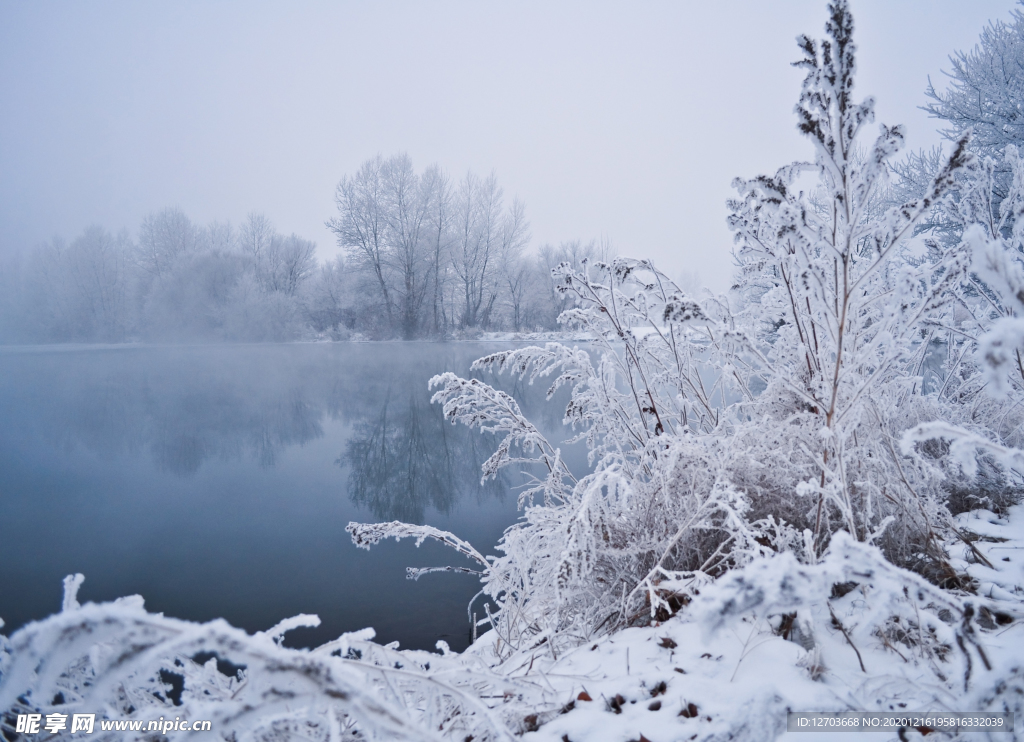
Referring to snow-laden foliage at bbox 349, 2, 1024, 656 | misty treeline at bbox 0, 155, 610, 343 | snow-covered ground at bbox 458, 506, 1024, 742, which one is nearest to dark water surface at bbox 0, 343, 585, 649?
snow-laden foliage at bbox 349, 2, 1024, 656

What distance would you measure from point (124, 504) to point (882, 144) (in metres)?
6.96

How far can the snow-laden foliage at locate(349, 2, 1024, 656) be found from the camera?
3.29 feet

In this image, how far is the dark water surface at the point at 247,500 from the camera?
3482 mm

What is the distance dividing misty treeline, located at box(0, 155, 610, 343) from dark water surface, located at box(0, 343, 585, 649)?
48.4 ft

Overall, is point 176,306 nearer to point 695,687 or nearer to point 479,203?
point 479,203

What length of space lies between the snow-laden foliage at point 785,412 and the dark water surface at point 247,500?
76.1 inches

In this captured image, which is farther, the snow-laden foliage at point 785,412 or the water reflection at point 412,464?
the water reflection at point 412,464

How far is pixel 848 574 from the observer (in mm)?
625

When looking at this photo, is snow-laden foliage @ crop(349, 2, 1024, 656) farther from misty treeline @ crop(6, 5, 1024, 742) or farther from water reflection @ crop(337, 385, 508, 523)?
water reflection @ crop(337, 385, 508, 523)

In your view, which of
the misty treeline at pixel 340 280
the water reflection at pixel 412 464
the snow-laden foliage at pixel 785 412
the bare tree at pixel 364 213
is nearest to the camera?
the snow-laden foliage at pixel 785 412

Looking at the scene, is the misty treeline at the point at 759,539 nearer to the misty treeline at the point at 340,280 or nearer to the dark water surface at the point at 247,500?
the dark water surface at the point at 247,500

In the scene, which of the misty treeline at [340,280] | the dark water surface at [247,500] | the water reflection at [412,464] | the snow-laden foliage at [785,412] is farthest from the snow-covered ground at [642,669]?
the misty treeline at [340,280]

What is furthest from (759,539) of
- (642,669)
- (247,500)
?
(247,500)

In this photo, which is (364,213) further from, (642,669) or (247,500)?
(642,669)
